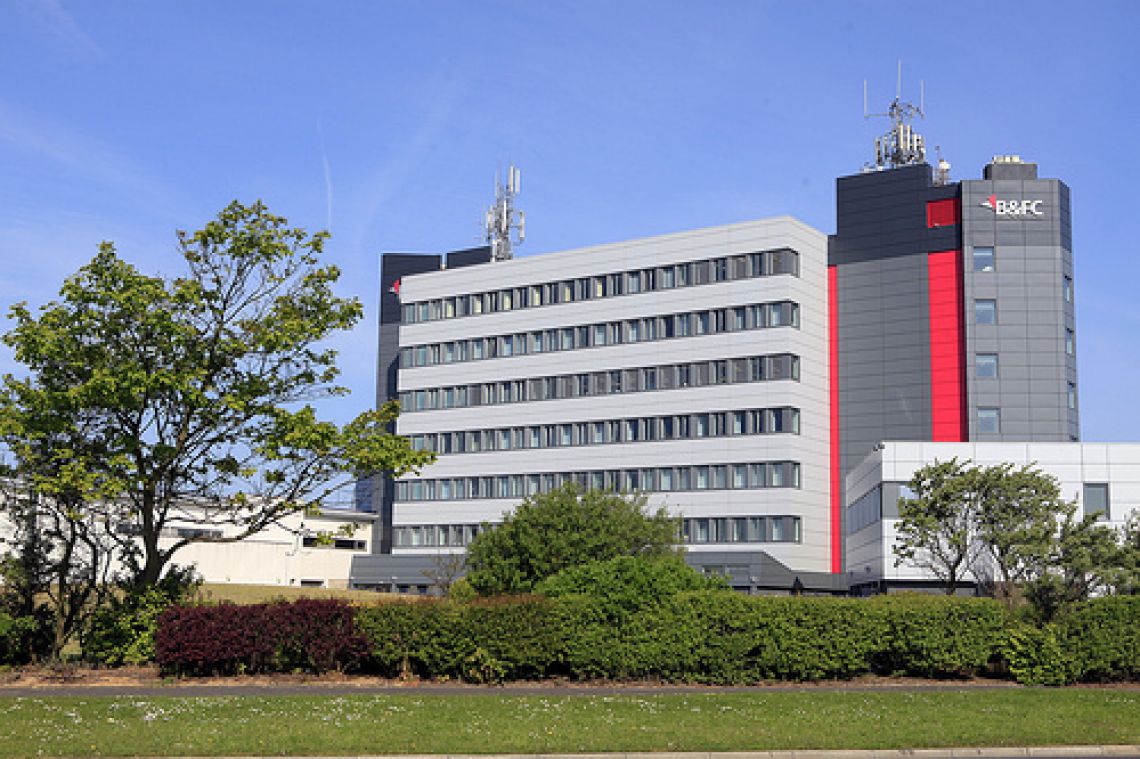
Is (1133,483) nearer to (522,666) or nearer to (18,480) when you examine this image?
(522,666)

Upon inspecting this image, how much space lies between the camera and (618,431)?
93688 mm

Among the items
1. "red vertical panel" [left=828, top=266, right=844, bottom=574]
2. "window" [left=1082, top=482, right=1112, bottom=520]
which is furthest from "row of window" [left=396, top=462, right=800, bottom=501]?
"window" [left=1082, top=482, right=1112, bottom=520]

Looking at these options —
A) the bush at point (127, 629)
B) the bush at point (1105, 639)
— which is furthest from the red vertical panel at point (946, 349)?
the bush at point (127, 629)

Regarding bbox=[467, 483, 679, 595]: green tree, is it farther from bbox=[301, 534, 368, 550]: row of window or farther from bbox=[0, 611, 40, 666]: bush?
bbox=[301, 534, 368, 550]: row of window

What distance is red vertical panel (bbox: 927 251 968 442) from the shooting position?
8406 centimetres

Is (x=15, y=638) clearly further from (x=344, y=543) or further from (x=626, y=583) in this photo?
(x=344, y=543)

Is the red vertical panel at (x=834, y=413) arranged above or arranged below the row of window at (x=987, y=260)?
below

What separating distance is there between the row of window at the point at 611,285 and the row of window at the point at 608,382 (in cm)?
618

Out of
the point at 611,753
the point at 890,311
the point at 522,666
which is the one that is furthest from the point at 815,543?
the point at 611,753

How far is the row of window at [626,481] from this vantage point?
281ft

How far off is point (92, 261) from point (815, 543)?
6401cm

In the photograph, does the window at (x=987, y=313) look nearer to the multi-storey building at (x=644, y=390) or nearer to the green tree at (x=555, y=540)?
the multi-storey building at (x=644, y=390)

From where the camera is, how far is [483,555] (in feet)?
139

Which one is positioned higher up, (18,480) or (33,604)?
(18,480)
